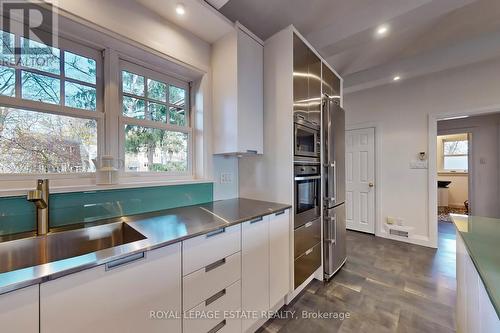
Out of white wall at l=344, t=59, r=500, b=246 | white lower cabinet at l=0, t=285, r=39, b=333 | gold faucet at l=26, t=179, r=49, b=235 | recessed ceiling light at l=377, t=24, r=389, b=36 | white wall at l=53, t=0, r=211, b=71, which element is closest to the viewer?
white lower cabinet at l=0, t=285, r=39, b=333

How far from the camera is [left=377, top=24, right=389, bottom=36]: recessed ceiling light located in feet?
7.19

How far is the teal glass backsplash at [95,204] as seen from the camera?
1.05 m

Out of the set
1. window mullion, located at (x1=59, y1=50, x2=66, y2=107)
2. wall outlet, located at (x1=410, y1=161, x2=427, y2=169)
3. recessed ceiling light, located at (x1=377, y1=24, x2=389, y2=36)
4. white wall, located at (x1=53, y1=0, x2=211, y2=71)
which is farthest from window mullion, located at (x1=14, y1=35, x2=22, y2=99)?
wall outlet, located at (x1=410, y1=161, x2=427, y2=169)

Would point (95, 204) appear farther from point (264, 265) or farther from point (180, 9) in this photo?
point (180, 9)

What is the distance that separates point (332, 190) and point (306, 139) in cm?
69

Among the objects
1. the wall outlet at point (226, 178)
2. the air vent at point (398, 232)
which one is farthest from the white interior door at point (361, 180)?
the wall outlet at point (226, 178)

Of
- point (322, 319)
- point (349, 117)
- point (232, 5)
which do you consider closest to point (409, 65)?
point (349, 117)

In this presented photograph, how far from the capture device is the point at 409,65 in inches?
116

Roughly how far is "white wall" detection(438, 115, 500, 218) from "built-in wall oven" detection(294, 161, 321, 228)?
4.21 meters

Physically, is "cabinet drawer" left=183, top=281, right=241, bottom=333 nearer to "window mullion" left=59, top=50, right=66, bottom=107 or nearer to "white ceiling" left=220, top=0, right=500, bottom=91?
"window mullion" left=59, top=50, right=66, bottom=107

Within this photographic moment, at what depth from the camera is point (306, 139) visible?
2.01m

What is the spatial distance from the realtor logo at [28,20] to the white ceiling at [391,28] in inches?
54.9

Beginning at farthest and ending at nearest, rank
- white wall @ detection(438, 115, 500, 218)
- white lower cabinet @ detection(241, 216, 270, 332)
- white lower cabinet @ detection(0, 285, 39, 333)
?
white wall @ detection(438, 115, 500, 218)
white lower cabinet @ detection(241, 216, 270, 332)
white lower cabinet @ detection(0, 285, 39, 333)

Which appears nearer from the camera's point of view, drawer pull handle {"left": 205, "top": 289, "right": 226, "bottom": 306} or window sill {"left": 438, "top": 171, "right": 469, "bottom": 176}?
drawer pull handle {"left": 205, "top": 289, "right": 226, "bottom": 306}
